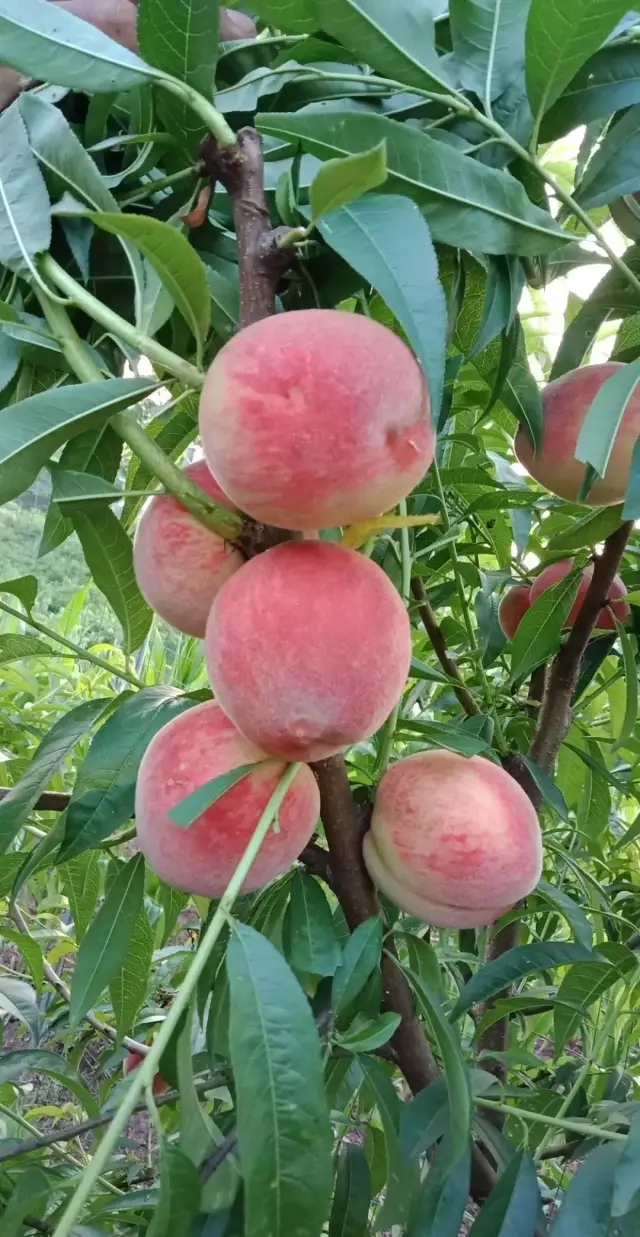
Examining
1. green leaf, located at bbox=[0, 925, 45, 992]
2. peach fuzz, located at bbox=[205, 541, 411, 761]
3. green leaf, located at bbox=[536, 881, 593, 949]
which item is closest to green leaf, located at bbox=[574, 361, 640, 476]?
peach fuzz, located at bbox=[205, 541, 411, 761]

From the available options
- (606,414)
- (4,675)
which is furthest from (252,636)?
(4,675)

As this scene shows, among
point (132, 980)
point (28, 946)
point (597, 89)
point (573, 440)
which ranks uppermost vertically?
point (597, 89)

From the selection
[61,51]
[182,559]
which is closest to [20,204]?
[61,51]

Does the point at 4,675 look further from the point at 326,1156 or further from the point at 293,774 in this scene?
the point at 326,1156

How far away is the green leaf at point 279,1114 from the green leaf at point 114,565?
260 millimetres

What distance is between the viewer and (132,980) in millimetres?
730

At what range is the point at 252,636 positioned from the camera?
373 mm

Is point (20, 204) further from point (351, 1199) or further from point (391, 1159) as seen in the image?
point (351, 1199)

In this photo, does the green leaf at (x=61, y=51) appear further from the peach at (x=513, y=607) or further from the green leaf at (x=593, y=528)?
the peach at (x=513, y=607)

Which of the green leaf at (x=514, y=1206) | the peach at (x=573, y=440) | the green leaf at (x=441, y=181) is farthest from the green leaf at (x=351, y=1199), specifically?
the green leaf at (x=441, y=181)

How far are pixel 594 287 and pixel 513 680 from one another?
35 cm

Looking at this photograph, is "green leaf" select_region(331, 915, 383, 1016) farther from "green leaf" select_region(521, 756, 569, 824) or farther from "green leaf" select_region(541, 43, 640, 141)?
"green leaf" select_region(541, 43, 640, 141)

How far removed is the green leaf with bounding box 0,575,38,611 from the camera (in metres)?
0.67

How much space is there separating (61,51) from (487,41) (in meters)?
0.21
